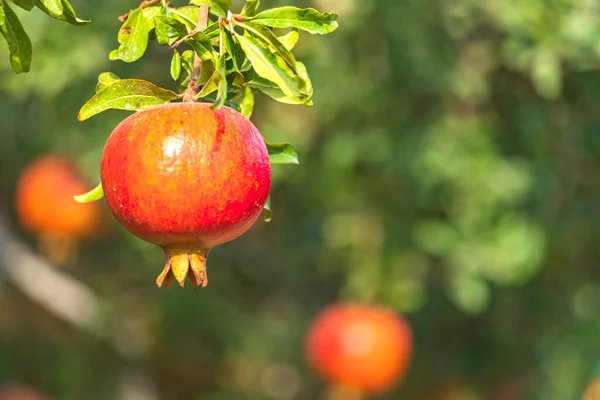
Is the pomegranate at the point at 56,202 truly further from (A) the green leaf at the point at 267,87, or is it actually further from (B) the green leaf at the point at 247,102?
(A) the green leaf at the point at 267,87

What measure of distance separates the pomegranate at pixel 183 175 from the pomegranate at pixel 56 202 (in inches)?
121

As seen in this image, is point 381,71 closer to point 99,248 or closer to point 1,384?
point 99,248

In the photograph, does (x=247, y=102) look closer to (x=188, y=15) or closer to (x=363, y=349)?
(x=188, y=15)

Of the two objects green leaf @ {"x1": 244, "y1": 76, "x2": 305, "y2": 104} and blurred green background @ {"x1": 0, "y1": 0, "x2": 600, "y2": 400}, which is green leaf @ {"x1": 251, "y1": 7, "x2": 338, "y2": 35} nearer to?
green leaf @ {"x1": 244, "y1": 76, "x2": 305, "y2": 104}

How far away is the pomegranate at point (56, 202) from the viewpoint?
157 inches

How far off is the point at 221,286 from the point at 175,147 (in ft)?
13.1

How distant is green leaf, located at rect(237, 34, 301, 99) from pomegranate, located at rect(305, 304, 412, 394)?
8.25 feet

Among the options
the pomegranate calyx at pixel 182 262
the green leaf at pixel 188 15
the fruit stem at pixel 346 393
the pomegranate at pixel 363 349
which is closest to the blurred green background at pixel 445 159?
the pomegranate at pixel 363 349

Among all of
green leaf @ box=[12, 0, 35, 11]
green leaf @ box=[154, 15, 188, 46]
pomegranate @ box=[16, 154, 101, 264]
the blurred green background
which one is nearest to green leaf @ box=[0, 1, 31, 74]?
green leaf @ box=[12, 0, 35, 11]

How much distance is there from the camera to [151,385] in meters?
4.95

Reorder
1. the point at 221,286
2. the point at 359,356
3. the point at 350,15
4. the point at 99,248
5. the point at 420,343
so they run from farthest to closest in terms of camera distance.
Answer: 1. the point at 99,248
2. the point at 221,286
3. the point at 420,343
4. the point at 359,356
5. the point at 350,15

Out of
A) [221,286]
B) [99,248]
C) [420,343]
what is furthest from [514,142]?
[99,248]

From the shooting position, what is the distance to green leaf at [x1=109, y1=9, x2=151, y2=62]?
1.05 meters

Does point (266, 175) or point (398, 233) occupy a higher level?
point (266, 175)
